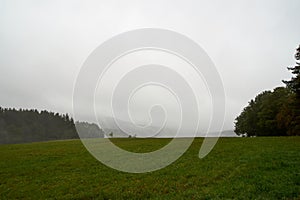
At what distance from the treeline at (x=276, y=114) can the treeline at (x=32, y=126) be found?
328 feet

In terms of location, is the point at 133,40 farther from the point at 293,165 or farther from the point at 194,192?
the point at 293,165

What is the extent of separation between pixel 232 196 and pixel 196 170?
5.90 m

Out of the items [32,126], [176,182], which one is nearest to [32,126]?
[32,126]

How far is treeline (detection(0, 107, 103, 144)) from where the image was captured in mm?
133500

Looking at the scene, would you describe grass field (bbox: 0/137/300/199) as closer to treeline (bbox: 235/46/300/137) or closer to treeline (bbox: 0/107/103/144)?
treeline (bbox: 235/46/300/137)

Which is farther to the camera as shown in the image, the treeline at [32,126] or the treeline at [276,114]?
the treeline at [32,126]

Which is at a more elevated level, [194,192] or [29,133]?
[29,133]

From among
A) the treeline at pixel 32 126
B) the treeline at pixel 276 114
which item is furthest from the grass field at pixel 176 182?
the treeline at pixel 32 126

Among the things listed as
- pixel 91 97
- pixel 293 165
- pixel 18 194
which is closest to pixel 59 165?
pixel 18 194

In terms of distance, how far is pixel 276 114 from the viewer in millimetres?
61875

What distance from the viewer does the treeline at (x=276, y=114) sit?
4797 cm

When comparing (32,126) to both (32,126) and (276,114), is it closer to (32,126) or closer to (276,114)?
(32,126)

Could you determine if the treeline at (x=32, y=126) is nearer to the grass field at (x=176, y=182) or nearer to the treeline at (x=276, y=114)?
the treeline at (x=276, y=114)

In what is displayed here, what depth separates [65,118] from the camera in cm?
16025
